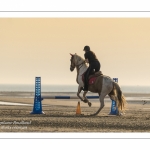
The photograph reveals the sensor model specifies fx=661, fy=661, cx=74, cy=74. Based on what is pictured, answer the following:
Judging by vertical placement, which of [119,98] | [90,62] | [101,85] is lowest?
[119,98]

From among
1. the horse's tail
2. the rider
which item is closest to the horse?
the horse's tail

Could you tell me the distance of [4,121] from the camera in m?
20.4

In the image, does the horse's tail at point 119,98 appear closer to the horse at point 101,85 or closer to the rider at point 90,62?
the horse at point 101,85

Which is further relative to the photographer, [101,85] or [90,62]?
[101,85]

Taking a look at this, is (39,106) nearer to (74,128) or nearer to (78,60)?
(78,60)

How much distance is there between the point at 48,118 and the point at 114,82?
303 centimetres

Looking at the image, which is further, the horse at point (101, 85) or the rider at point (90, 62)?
the horse at point (101, 85)

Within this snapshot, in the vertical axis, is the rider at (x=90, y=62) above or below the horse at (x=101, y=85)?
above

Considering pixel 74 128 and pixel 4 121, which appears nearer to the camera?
pixel 74 128

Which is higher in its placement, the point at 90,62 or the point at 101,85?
the point at 90,62

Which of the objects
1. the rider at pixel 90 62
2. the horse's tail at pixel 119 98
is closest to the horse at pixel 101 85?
the horse's tail at pixel 119 98

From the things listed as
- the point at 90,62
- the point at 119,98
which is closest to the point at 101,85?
the point at 119,98

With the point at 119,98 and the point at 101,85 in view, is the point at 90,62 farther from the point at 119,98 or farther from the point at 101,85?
the point at 119,98
